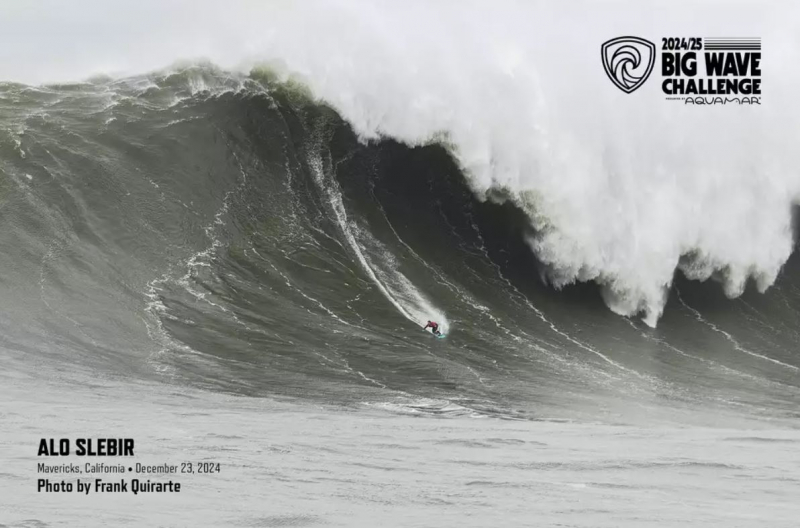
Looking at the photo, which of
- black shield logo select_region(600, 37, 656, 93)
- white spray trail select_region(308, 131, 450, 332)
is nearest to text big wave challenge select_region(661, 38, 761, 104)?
black shield logo select_region(600, 37, 656, 93)

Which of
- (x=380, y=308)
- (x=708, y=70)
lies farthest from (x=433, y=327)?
(x=708, y=70)

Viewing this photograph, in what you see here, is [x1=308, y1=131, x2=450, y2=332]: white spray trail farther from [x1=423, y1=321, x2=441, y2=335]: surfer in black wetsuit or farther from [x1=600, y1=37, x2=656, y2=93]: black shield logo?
[x1=600, y1=37, x2=656, y2=93]: black shield logo

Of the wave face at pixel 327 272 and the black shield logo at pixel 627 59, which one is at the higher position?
the black shield logo at pixel 627 59

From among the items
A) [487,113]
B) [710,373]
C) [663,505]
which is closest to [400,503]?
[663,505]

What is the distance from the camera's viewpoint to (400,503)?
22.2 ft

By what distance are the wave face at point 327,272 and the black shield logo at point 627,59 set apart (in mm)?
3518

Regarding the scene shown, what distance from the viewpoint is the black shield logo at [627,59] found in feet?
67.3

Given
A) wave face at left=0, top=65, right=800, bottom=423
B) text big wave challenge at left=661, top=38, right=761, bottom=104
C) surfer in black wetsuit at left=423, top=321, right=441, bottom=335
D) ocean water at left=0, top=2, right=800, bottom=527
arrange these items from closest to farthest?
ocean water at left=0, top=2, right=800, bottom=527 < wave face at left=0, top=65, right=800, bottom=423 < surfer in black wetsuit at left=423, top=321, right=441, bottom=335 < text big wave challenge at left=661, top=38, right=761, bottom=104

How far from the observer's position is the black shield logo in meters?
20.5

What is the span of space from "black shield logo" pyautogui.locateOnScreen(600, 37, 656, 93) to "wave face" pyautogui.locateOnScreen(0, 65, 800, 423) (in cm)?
352

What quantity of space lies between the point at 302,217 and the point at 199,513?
37.5 feet

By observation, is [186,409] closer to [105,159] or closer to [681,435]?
[681,435]

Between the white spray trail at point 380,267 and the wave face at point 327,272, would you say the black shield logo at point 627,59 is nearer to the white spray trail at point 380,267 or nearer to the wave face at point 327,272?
the wave face at point 327,272

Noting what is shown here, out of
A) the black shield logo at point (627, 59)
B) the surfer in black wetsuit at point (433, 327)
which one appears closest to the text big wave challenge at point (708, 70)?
the black shield logo at point (627, 59)
